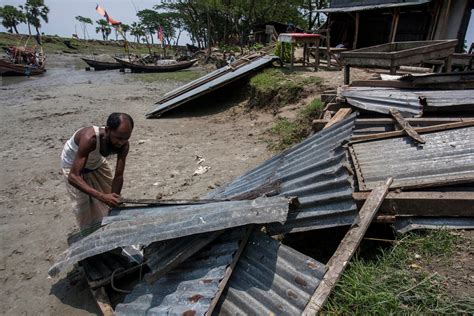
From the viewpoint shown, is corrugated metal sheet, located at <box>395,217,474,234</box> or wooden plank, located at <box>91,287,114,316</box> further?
wooden plank, located at <box>91,287,114,316</box>

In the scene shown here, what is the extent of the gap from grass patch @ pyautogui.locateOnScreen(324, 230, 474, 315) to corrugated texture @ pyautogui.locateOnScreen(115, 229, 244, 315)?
0.80 meters

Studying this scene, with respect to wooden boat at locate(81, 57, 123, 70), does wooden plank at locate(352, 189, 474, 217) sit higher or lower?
higher

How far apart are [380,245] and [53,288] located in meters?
3.50

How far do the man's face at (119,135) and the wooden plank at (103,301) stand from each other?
1448 millimetres

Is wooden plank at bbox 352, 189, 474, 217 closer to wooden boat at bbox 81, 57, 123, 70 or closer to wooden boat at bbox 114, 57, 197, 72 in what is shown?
wooden boat at bbox 114, 57, 197, 72

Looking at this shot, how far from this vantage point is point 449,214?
2537 mm

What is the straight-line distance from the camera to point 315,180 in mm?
2986

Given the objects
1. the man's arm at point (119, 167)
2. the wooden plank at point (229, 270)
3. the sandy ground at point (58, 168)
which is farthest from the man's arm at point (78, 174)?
the wooden plank at point (229, 270)

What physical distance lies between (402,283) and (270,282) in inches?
35.8

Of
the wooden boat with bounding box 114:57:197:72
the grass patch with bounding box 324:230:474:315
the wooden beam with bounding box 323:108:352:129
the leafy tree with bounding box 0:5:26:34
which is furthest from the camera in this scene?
the leafy tree with bounding box 0:5:26:34

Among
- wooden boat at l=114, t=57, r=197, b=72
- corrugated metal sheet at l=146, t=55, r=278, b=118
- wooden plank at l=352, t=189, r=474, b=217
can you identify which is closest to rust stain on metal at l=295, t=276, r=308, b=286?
wooden plank at l=352, t=189, r=474, b=217

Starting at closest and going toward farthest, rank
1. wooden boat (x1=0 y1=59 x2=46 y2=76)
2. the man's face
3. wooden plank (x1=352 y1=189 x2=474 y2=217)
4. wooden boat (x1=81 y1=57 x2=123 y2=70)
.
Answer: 1. wooden plank (x1=352 y1=189 x2=474 y2=217)
2. the man's face
3. wooden boat (x1=0 y1=59 x2=46 y2=76)
4. wooden boat (x1=81 y1=57 x2=123 y2=70)

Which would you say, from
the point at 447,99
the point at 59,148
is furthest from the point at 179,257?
the point at 59,148

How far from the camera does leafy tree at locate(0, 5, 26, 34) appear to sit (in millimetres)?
58875
